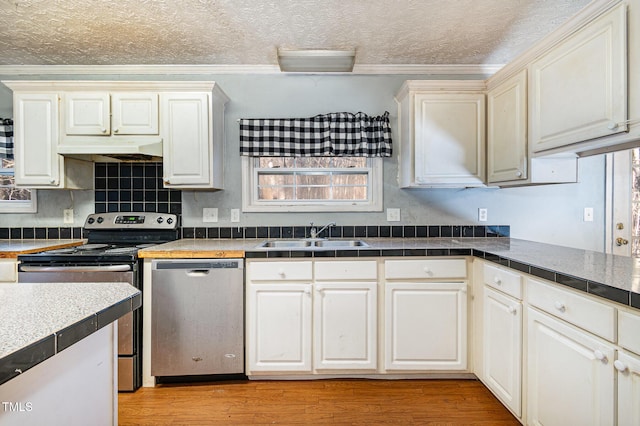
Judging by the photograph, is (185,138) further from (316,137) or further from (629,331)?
(629,331)

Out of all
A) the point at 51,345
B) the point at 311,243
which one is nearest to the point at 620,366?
the point at 51,345

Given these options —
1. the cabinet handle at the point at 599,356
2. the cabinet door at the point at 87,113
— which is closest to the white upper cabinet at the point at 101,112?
the cabinet door at the point at 87,113

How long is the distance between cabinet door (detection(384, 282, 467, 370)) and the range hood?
74.2 inches

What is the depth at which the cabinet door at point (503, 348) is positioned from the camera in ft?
5.59

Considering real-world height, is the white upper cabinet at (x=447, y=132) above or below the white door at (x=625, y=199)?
above

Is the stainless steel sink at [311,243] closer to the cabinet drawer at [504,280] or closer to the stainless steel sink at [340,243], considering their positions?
the stainless steel sink at [340,243]

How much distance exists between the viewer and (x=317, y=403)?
200 centimetres

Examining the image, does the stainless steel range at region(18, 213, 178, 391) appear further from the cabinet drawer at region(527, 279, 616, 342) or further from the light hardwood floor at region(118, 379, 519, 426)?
the cabinet drawer at region(527, 279, 616, 342)

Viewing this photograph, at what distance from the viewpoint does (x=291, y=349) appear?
2.16 meters

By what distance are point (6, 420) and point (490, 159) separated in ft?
8.75

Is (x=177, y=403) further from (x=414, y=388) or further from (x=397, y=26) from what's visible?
(x=397, y=26)

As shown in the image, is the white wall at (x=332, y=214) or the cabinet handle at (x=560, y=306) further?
the white wall at (x=332, y=214)

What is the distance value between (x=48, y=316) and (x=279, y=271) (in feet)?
4.57

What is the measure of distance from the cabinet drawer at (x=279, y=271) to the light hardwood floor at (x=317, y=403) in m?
0.70
